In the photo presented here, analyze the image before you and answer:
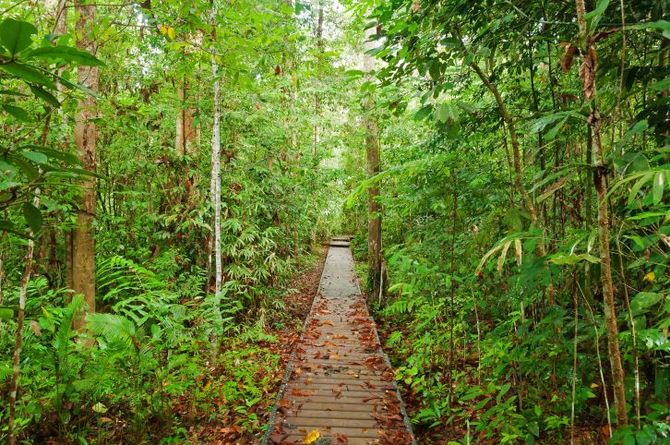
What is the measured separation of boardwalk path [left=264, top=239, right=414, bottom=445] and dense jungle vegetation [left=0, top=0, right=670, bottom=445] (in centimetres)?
33

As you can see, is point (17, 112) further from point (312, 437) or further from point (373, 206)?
point (373, 206)

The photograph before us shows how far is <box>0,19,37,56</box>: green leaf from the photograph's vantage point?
0.73 meters

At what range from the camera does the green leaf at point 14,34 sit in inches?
28.8

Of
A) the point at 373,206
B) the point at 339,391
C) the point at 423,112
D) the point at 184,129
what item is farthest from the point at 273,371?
the point at 373,206

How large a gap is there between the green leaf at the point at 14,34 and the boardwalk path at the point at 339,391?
12.9ft

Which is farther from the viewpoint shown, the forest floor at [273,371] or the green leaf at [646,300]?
the forest floor at [273,371]

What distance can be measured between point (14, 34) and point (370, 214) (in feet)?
30.0

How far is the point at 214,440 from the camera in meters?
4.13

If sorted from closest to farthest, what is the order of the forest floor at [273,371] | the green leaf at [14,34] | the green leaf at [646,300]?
the green leaf at [14,34], the green leaf at [646,300], the forest floor at [273,371]

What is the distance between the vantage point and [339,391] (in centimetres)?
513

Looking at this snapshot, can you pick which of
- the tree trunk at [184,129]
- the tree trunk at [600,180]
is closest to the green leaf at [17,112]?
the tree trunk at [600,180]

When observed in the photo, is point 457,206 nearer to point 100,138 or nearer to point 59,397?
point 59,397

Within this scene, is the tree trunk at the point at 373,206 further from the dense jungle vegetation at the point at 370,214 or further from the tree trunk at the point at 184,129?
the tree trunk at the point at 184,129

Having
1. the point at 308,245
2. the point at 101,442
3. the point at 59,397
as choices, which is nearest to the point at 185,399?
the point at 101,442
